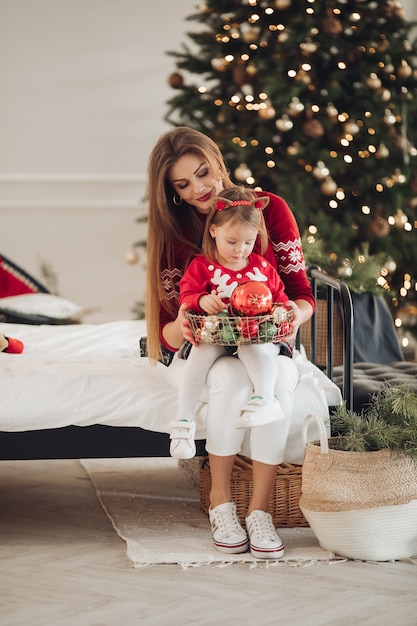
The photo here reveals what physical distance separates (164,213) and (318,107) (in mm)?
2452

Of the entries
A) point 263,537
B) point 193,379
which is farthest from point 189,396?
point 263,537

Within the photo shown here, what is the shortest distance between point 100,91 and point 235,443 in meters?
4.00

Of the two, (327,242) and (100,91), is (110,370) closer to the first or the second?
(327,242)

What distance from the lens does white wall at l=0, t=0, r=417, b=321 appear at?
19.0ft

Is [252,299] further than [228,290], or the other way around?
[228,290]

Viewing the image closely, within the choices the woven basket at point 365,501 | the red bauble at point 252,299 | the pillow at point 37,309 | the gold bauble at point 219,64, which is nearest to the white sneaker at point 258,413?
the woven basket at point 365,501

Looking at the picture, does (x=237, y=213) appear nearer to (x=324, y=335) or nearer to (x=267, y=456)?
(x=267, y=456)

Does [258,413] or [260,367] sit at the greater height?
[260,367]

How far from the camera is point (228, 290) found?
2445 millimetres

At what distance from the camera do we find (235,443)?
242cm

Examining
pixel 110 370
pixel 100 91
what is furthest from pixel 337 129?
pixel 110 370

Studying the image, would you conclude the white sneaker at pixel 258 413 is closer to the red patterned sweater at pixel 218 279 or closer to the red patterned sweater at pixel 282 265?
the red patterned sweater at pixel 218 279

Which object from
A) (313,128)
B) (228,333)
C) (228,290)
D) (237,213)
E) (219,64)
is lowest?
(228,333)

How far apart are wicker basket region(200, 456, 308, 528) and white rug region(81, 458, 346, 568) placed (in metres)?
0.04
